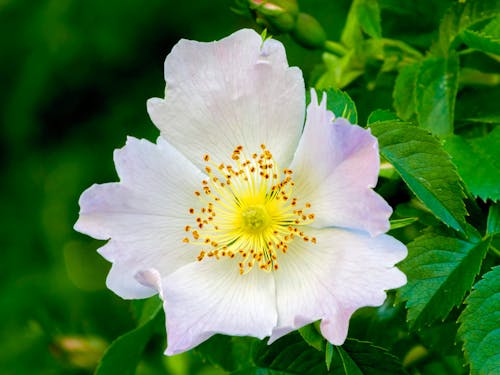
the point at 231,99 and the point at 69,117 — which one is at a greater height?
the point at 231,99

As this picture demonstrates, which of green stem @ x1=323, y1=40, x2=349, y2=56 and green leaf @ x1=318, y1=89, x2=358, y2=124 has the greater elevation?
green stem @ x1=323, y1=40, x2=349, y2=56

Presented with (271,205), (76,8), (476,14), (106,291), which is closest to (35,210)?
(106,291)

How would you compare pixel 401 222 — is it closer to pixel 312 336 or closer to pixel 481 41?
pixel 312 336

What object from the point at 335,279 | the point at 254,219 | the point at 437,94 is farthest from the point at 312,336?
the point at 437,94

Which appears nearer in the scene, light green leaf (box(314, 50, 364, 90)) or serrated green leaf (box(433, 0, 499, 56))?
serrated green leaf (box(433, 0, 499, 56))

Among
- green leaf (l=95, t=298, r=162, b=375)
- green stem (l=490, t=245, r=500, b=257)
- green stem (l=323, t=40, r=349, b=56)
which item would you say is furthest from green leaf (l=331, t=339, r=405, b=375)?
green stem (l=323, t=40, r=349, b=56)

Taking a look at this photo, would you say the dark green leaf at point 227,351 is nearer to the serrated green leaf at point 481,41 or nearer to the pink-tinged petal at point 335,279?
the pink-tinged petal at point 335,279

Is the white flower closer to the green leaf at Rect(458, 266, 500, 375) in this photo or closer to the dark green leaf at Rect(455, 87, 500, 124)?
the green leaf at Rect(458, 266, 500, 375)
